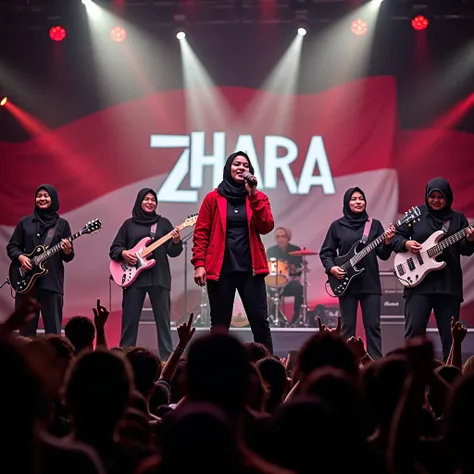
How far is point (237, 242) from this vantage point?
6355mm

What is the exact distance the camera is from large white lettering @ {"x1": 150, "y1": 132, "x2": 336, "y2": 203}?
12.6 meters

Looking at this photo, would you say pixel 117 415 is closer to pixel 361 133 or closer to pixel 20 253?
pixel 20 253

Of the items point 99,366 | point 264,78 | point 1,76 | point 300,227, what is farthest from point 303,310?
point 99,366

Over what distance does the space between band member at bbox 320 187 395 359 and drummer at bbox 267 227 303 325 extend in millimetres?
3238

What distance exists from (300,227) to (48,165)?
13.7ft

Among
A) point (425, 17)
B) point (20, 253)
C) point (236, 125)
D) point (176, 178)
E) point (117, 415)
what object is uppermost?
point (425, 17)

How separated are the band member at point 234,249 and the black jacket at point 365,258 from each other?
2.23 meters

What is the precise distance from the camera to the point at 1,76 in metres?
12.9

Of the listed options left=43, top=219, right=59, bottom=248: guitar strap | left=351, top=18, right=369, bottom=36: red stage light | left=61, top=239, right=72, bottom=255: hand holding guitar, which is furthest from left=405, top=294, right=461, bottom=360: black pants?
left=351, top=18, right=369, bottom=36: red stage light

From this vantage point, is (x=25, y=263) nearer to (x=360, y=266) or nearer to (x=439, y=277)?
(x=360, y=266)

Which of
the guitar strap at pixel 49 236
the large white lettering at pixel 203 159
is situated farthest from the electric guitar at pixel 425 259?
the large white lettering at pixel 203 159

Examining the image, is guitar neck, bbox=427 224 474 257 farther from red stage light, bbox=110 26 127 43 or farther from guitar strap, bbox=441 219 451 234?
red stage light, bbox=110 26 127 43

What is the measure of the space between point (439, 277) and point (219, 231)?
2.48 m

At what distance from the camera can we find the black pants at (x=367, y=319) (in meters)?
8.16
